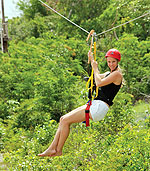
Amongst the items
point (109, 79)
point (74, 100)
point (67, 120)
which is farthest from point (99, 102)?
point (74, 100)

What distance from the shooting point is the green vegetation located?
217 inches

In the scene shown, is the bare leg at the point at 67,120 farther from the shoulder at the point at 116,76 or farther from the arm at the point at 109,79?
the shoulder at the point at 116,76

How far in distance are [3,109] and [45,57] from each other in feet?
9.19

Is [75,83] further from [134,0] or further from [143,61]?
[134,0]

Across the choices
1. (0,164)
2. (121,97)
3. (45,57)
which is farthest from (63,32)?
(0,164)

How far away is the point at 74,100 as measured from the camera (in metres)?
9.21

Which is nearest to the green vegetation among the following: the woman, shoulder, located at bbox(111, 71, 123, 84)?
the woman

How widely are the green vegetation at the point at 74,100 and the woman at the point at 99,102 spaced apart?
1000 millimetres

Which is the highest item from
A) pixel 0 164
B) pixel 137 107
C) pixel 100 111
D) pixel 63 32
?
pixel 63 32

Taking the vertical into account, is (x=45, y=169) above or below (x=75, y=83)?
below

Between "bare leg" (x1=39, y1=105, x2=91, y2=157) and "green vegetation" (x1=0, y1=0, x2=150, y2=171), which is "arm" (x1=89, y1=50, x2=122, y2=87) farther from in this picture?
"green vegetation" (x1=0, y1=0, x2=150, y2=171)

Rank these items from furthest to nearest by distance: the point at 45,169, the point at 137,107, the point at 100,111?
the point at 137,107
the point at 45,169
the point at 100,111

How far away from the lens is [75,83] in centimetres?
984

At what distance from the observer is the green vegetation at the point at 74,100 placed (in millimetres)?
5508
